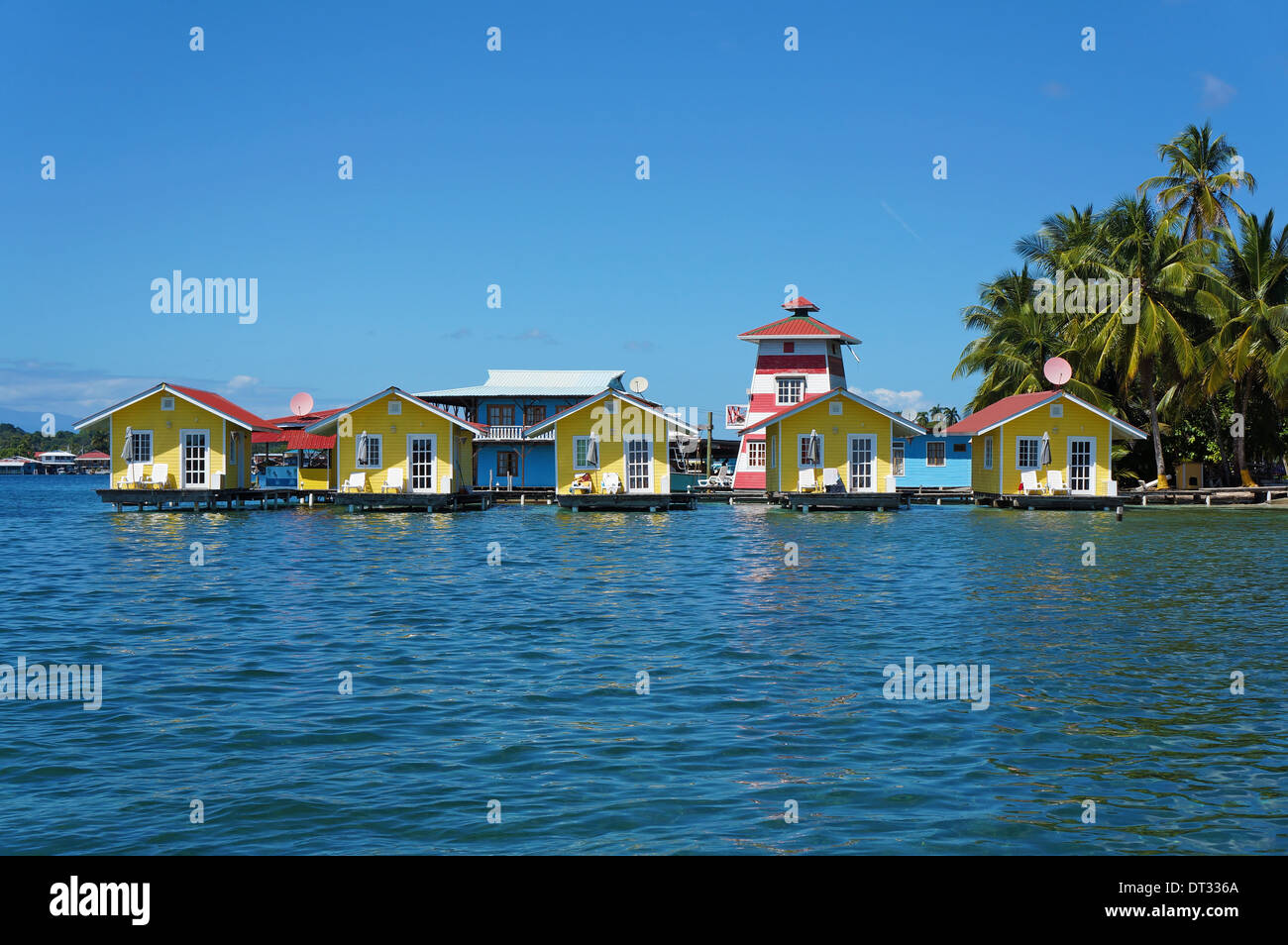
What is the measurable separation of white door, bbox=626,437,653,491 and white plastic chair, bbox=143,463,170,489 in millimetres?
19769

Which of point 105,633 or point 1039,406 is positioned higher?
point 1039,406

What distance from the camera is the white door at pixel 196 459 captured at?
46469mm

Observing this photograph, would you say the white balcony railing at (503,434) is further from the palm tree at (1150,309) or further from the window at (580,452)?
the palm tree at (1150,309)

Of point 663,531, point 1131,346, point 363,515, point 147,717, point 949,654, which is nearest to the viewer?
point 147,717

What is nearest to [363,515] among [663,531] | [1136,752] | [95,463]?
[663,531]

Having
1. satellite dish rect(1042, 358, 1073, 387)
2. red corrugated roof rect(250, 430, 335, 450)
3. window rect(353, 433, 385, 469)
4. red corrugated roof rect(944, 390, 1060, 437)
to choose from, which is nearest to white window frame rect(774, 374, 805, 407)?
red corrugated roof rect(944, 390, 1060, 437)

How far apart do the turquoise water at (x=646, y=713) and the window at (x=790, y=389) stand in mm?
34219

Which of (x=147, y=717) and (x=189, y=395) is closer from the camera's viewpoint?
(x=147, y=717)

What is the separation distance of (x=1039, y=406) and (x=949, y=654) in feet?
111

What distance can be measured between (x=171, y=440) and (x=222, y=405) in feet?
8.47
